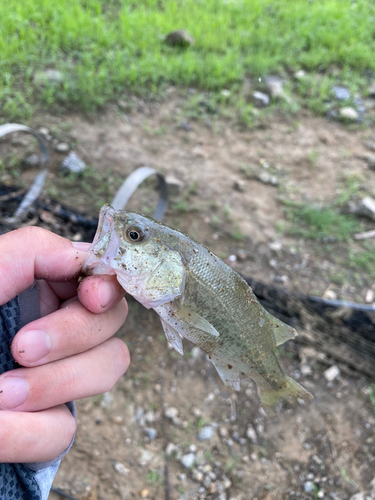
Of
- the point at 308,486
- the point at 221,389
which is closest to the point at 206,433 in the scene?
the point at 221,389

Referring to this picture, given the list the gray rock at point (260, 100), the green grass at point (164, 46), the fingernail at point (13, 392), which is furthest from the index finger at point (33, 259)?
the gray rock at point (260, 100)

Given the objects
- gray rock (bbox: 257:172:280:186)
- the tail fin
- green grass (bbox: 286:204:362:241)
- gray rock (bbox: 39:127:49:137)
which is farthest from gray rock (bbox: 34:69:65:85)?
the tail fin

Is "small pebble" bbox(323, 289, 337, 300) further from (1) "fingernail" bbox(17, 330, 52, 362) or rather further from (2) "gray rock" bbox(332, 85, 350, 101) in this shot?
(2) "gray rock" bbox(332, 85, 350, 101)

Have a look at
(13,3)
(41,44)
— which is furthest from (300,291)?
(13,3)

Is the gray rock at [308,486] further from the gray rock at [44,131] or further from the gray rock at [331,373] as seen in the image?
the gray rock at [44,131]

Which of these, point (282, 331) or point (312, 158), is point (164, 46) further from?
point (282, 331)

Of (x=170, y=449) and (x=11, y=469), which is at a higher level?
(x=11, y=469)

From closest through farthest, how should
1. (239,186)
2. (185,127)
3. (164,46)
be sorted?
(239,186) < (185,127) < (164,46)
